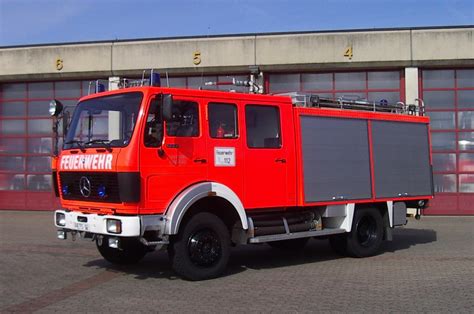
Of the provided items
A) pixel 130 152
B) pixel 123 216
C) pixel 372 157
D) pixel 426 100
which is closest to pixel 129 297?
pixel 123 216

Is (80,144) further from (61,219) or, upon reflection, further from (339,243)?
(339,243)

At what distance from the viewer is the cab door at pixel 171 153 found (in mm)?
7547

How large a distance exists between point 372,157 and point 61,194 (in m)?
5.48

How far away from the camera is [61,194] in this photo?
28.1ft

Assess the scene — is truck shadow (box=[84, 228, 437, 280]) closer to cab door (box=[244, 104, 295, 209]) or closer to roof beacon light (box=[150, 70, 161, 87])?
cab door (box=[244, 104, 295, 209])

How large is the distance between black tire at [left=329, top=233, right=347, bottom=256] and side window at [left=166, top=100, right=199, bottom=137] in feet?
11.9

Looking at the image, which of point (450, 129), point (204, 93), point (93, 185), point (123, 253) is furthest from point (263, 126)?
point (450, 129)

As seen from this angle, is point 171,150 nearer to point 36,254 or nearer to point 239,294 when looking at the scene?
point 239,294

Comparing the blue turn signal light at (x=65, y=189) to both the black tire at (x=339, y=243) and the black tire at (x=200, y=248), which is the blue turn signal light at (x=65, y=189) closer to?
the black tire at (x=200, y=248)

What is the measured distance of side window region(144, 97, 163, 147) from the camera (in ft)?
25.0

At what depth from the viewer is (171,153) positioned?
7.74 m

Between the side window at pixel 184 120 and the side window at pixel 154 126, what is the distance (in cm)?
13

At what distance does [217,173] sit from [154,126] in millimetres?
1195

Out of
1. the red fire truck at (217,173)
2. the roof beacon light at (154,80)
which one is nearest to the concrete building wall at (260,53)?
the red fire truck at (217,173)
